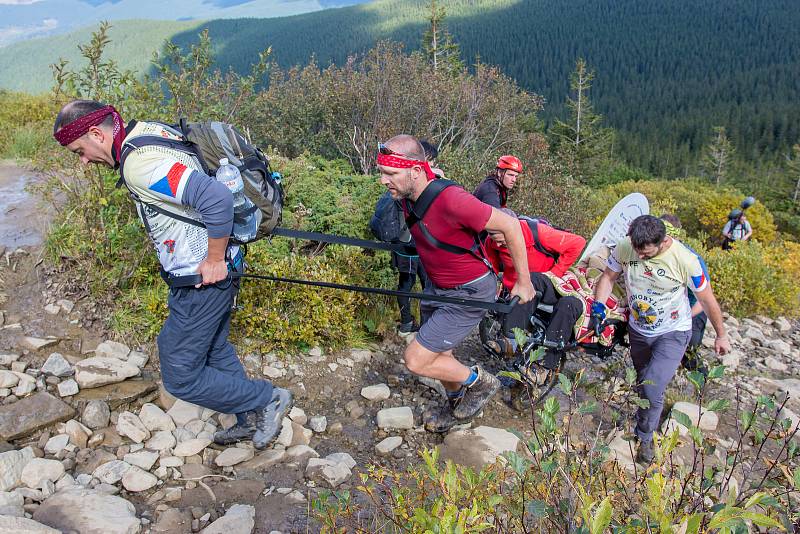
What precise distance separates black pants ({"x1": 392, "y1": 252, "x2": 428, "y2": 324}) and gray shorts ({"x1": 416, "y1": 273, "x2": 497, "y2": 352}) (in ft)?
4.17

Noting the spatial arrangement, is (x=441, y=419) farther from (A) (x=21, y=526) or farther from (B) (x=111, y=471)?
(A) (x=21, y=526)

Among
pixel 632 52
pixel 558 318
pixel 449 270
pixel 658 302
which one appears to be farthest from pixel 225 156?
pixel 632 52

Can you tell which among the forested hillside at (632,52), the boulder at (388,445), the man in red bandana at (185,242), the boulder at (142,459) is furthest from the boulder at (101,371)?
the forested hillside at (632,52)

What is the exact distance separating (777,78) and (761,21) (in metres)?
29.9

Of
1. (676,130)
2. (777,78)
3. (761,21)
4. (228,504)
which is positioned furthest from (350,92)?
(761,21)

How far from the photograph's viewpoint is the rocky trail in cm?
272

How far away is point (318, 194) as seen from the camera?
5.53 metres

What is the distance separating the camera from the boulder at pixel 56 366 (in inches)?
143

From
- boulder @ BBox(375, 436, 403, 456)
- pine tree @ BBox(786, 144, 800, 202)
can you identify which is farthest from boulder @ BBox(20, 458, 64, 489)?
pine tree @ BBox(786, 144, 800, 202)

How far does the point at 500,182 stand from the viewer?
5.03 m

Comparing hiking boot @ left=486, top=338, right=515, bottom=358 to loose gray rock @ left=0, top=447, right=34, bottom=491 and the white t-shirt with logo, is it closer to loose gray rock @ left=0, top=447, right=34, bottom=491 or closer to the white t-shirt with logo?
the white t-shirt with logo

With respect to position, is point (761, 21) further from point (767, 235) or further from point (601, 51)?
point (767, 235)

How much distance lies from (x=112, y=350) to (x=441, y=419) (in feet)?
7.59

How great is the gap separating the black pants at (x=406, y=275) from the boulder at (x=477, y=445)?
4.63 feet
